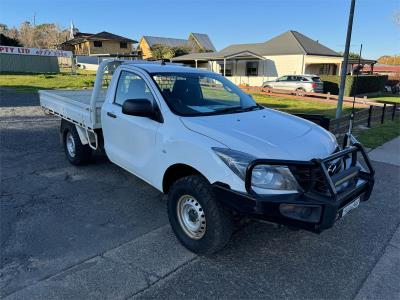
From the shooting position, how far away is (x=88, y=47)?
58969 mm

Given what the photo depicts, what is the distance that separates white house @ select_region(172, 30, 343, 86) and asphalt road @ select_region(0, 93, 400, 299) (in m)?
29.4

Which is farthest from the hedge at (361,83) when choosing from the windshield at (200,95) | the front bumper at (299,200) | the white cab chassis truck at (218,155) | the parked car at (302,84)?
the front bumper at (299,200)

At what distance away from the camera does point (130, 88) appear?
4555mm

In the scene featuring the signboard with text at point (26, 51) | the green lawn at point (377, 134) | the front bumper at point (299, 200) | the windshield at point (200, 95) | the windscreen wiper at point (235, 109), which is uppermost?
the signboard with text at point (26, 51)

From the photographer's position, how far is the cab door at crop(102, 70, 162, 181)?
13.2 feet

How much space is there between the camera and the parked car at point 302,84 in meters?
22.0

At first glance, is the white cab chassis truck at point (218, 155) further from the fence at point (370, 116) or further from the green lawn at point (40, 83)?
the green lawn at point (40, 83)

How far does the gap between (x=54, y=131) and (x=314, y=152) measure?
7.73 metres

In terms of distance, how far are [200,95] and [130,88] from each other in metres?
0.96

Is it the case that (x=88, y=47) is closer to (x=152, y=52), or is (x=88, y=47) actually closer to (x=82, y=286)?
(x=152, y=52)

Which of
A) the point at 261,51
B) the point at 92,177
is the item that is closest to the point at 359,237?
the point at 92,177

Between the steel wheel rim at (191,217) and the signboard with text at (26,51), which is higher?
the signboard with text at (26,51)

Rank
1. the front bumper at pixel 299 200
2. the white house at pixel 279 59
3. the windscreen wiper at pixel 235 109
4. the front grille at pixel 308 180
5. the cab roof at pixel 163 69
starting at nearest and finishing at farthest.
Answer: the front bumper at pixel 299 200, the front grille at pixel 308 180, the windscreen wiper at pixel 235 109, the cab roof at pixel 163 69, the white house at pixel 279 59

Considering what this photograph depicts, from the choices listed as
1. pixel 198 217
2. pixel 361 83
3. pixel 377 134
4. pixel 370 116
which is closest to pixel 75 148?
pixel 198 217
